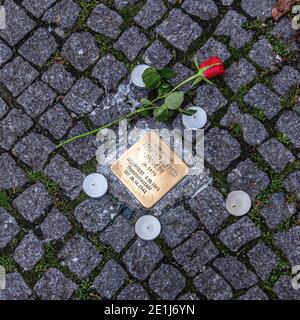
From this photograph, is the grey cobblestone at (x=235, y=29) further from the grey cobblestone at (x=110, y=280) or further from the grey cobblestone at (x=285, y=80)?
the grey cobblestone at (x=110, y=280)

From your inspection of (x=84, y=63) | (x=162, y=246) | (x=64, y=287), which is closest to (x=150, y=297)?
(x=162, y=246)

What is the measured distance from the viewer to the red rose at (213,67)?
11.5 ft

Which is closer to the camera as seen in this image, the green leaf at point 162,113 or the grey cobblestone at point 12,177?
the green leaf at point 162,113

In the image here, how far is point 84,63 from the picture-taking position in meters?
3.67

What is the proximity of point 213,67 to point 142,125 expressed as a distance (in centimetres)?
57

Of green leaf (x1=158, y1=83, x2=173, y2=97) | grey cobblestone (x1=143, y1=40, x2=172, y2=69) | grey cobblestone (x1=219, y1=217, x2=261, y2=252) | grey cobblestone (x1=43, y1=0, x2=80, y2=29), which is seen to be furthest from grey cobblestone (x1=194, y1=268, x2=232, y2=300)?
grey cobblestone (x1=43, y1=0, x2=80, y2=29)

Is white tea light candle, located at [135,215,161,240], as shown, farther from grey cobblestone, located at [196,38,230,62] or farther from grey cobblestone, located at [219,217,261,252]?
grey cobblestone, located at [196,38,230,62]

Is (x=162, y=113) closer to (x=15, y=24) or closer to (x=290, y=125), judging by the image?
(x=290, y=125)

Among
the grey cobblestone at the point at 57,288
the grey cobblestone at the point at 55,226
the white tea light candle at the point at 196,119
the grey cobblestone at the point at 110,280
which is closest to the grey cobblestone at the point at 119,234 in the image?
the grey cobblestone at the point at 110,280

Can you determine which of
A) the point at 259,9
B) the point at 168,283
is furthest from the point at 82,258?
the point at 259,9

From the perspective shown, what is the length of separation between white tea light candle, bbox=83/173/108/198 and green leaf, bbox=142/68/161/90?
645mm

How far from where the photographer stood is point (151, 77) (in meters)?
3.47

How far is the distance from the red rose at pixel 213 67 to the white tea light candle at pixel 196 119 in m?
0.22
